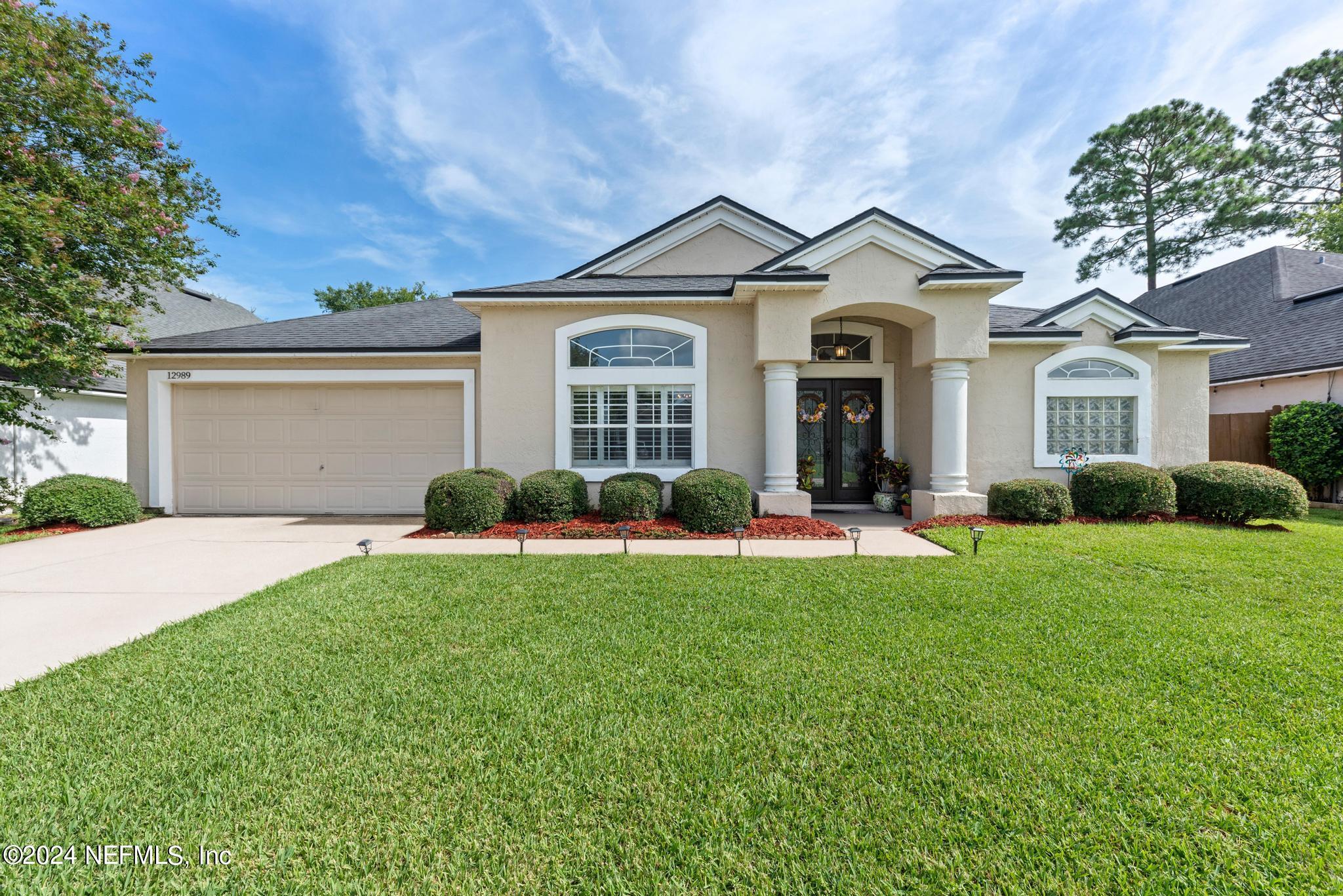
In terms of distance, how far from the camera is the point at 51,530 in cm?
818

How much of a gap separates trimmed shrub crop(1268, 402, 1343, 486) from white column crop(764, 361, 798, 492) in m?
11.7

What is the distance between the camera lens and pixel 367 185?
48.5 feet

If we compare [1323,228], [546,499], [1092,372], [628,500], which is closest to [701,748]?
[628,500]

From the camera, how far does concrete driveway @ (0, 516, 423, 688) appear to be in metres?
3.91

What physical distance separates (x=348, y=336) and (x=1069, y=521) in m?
13.8

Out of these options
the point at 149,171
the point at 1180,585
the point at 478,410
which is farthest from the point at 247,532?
the point at 1180,585

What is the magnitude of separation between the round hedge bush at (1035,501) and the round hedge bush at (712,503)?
14.7 feet

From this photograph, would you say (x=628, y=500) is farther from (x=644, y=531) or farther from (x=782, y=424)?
(x=782, y=424)

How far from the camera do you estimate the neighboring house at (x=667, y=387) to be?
340 inches

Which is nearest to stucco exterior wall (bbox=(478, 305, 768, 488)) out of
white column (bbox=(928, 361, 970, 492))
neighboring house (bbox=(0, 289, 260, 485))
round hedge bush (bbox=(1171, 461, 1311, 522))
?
white column (bbox=(928, 361, 970, 492))


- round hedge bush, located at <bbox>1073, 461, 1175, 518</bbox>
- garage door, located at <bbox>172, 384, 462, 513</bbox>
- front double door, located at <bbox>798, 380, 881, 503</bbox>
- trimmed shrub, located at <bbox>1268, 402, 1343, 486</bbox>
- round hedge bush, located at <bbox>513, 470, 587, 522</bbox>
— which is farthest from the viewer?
front double door, located at <bbox>798, 380, 881, 503</bbox>

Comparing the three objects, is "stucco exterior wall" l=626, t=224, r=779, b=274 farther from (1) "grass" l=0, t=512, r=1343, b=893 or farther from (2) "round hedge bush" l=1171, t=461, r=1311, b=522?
(1) "grass" l=0, t=512, r=1343, b=893

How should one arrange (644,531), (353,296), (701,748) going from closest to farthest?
(701,748) < (644,531) < (353,296)

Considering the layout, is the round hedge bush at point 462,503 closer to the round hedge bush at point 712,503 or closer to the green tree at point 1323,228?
the round hedge bush at point 712,503
